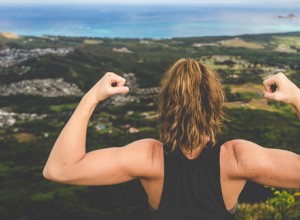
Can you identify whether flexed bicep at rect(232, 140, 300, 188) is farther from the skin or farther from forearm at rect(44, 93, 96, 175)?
forearm at rect(44, 93, 96, 175)

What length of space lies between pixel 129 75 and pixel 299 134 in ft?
285

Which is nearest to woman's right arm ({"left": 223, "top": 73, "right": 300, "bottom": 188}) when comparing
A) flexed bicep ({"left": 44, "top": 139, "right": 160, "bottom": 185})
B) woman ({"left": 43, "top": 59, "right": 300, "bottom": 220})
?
woman ({"left": 43, "top": 59, "right": 300, "bottom": 220})

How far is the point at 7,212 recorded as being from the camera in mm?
37812

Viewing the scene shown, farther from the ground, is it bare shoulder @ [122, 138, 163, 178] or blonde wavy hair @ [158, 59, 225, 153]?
blonde wavy hair @ [158, 59, 225, 153]

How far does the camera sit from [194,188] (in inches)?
104

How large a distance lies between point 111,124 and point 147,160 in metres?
83.7

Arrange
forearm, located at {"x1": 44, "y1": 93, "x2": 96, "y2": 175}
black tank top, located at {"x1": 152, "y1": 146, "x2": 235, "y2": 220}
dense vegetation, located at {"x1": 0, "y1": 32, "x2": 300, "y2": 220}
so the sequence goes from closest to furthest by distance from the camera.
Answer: forearm, located at {"x1": 44, "y1": 93, "x2": 96, "y2": 175} < black tank top, located at {"x1": 152, "y1": 146, "x2": 235, "y2": 220} < dense vegetation, located at {"x1": 0, "y1": 32, "x2": 300, "y2": 220}

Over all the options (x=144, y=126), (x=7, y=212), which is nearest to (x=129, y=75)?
(x=144, y=126)

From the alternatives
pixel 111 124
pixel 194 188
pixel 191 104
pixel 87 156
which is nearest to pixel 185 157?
pixel 194 188

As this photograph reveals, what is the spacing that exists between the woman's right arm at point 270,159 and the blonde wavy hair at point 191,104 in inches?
8.6

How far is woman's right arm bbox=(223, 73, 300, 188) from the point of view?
2557 mm

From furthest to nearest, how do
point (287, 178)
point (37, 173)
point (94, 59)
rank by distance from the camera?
point (94, 59)
point (37, 173)
point (287, 178)

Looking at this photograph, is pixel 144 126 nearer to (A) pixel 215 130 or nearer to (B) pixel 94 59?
(A) pixel 215 130

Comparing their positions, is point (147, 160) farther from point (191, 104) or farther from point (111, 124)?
point (111, 124)
